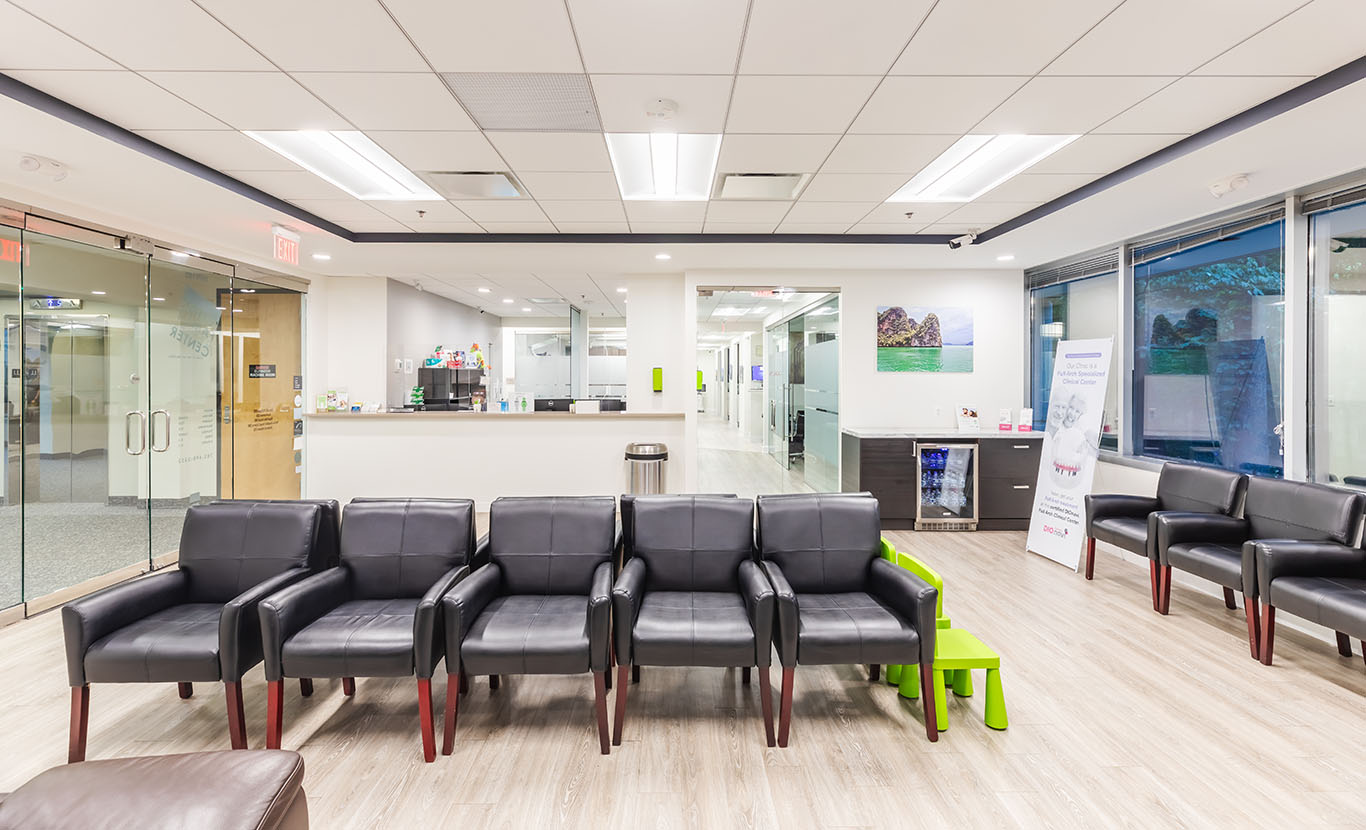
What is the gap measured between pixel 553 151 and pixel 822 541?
8.88ft

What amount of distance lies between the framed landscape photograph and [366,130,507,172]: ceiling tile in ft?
14.6

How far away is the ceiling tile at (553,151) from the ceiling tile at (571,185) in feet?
A: 0.31

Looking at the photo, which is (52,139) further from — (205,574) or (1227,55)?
(1227,55)

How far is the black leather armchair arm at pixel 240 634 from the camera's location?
7.45ft

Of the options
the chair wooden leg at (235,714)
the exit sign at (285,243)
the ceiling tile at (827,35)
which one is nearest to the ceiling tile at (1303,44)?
the ceiling tile at (827,35)

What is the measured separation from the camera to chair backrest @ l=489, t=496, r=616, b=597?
113 inches

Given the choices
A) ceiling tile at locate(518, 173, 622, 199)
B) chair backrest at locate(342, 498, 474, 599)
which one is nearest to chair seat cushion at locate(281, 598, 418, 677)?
chair backrest at locate(342, 498, 474, 599)

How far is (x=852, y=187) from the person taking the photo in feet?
13.2

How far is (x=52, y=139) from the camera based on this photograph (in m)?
2.97

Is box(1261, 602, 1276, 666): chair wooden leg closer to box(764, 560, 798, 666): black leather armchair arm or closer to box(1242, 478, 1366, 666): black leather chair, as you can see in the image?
box(1242, 478, 1366, 666): black leather chair

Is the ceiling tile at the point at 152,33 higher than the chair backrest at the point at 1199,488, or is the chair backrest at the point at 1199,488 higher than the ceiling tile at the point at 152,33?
the ceiling tile at the point at 152,33

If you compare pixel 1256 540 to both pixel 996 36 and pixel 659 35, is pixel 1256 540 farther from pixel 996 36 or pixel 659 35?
pixel 659 35

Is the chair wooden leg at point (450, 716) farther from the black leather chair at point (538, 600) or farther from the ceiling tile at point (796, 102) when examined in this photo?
the ceiling tile at point (796, 102)

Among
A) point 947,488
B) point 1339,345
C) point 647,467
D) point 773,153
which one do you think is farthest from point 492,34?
point 947,488
